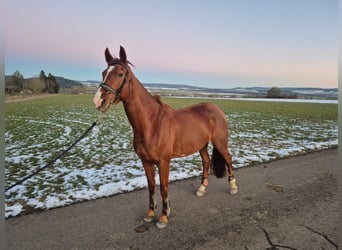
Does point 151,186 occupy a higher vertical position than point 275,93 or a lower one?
lower

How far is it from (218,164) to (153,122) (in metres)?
2.01

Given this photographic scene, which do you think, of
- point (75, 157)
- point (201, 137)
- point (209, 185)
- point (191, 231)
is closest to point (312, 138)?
point (209, 185)

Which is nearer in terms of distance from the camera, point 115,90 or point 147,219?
point 115,90

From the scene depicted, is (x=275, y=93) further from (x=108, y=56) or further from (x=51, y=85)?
(x=51, y=85)

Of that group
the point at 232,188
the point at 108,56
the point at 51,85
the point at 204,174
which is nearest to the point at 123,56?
the point at 108,56

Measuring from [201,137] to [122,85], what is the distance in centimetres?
164

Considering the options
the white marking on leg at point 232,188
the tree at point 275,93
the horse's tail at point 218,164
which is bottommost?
the white marking on leg at point 232,188

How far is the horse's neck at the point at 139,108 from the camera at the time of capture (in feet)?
9.15

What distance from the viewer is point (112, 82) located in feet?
8.06

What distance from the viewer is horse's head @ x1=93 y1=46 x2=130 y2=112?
7.77 feet

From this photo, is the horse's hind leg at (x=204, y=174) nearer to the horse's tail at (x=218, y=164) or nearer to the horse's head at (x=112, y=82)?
the horse's tail at (x=218, y=164)

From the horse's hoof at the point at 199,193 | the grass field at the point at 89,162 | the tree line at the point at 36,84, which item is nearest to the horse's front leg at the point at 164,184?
the horse's hoof at the point at 199,193

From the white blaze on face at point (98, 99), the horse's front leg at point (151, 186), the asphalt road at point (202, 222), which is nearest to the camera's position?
the white blaze on face at point (98, 99)

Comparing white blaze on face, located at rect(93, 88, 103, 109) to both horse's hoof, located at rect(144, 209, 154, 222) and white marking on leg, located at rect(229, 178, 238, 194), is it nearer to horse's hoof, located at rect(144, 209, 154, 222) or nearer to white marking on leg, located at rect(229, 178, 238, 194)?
horse's hoof, located at rect(144, 209, 154, 222)
